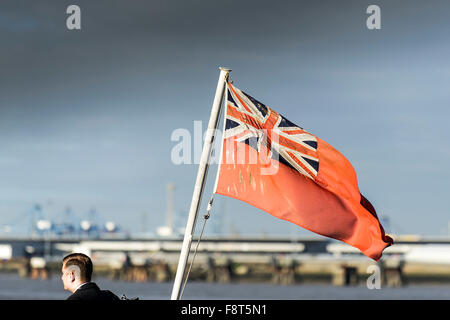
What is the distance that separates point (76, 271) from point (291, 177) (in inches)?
308

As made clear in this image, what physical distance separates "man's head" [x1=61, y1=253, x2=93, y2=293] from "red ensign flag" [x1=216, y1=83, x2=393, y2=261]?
685 cm

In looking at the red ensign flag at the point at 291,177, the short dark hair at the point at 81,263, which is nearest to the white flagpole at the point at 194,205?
the red ensign flag at the point at 291,177

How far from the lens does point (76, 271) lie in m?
10.7

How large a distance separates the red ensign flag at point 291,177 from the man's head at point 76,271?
270 inches

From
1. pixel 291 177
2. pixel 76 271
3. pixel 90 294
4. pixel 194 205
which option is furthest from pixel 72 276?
pixel 291 177

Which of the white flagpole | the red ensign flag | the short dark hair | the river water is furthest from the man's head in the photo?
the river water

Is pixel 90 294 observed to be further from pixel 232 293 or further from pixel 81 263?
pixel 232 293

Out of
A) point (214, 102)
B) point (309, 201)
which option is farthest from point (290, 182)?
point (214, 102)

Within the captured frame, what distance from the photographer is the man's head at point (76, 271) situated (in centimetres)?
1074

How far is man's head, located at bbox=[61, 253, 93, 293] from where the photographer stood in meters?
Answer: 10.7

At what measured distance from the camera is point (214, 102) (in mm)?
17406

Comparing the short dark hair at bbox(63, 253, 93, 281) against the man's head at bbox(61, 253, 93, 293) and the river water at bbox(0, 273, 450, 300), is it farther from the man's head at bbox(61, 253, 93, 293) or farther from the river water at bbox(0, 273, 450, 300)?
the river water at bbox(0, 273, 450, 300)

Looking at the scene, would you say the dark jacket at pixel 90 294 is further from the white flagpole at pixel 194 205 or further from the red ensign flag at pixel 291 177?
the red ensign flag at pixel 291 177
